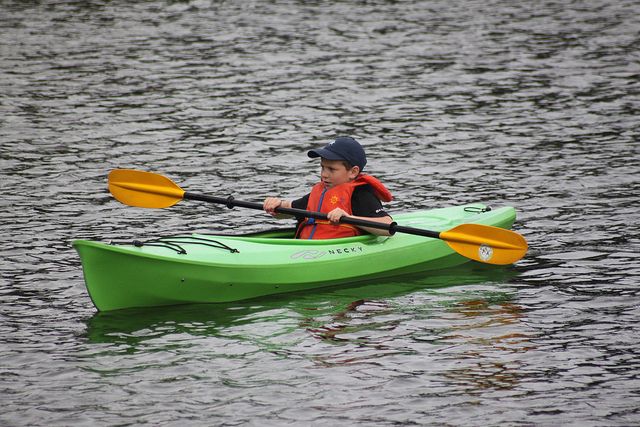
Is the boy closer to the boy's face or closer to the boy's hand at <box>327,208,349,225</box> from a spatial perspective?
the boy's face

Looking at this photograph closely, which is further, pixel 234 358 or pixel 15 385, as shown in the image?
pixel 234 358

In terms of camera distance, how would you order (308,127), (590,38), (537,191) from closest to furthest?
(537,191) < (308,127) < (590,38)

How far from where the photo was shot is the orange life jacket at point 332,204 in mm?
10289

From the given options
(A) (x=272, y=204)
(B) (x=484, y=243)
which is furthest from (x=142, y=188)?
(B) (x=484, y=243)

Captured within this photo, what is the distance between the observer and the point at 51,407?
7602 millimetres

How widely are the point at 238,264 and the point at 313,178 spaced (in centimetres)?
511

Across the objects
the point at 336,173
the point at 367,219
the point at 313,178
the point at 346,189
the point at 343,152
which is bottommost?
the point at 313,178

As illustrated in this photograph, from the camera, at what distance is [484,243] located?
1018 centimetres

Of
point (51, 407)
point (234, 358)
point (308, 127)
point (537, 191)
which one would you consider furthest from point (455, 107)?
point (51, 407)

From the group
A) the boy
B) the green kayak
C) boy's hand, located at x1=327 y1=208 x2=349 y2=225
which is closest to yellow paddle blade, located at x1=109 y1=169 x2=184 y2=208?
the green kayak

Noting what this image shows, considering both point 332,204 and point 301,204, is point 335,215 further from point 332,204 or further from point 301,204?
point 301,204

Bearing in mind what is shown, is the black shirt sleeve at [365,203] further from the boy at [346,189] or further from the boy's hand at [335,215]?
the boy's hand at [335,215]

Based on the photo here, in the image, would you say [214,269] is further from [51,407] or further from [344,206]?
[51,407]

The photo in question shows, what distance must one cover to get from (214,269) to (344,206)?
Answer: 1.35m
